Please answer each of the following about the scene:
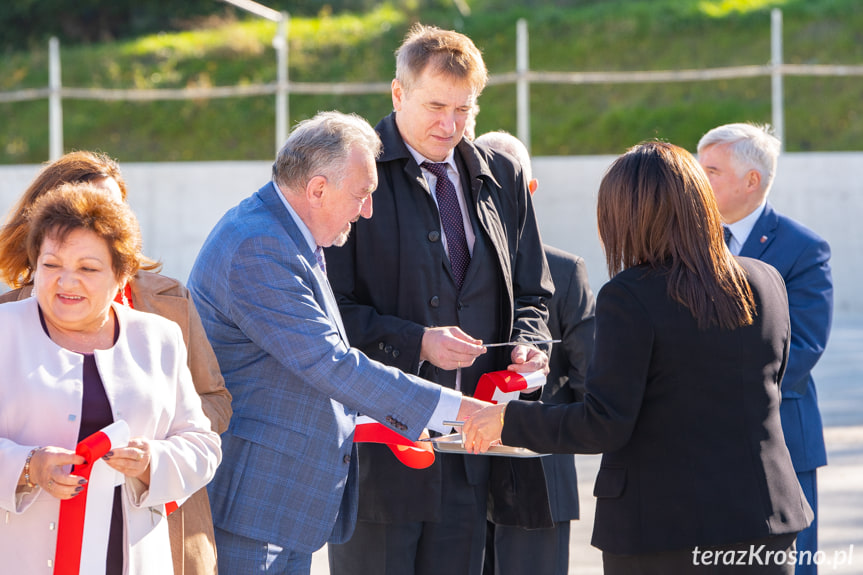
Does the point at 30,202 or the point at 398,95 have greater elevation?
the point at 398,95

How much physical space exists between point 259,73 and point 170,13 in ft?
20.3

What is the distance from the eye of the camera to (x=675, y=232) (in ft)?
8.77

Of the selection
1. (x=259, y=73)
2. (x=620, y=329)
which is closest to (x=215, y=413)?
(x=620, y=329)

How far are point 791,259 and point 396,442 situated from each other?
5.79 ft

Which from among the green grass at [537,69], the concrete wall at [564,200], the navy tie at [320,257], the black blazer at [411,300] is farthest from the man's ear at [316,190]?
the green grass at [537,69]

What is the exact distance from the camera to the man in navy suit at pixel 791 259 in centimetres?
388

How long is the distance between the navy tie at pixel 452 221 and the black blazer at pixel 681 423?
91 centimetres

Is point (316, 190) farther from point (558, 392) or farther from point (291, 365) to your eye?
point (558, 392)

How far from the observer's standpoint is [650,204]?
2680 millimetres

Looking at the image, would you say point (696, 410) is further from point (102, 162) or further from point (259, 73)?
point (259, 73)

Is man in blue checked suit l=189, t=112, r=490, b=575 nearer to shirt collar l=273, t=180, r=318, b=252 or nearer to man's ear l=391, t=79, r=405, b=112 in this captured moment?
shirt collar l=273, t=180, r=318, b=252

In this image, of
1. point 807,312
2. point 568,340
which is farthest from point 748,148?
point 568,340

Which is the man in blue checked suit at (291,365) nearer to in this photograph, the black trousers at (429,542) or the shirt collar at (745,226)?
the black trousers at (429,542)

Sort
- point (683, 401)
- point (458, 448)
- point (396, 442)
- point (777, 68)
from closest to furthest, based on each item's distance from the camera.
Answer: point (683, 401) < point (458, 448) < point (396, 442) < point (777, 68)
